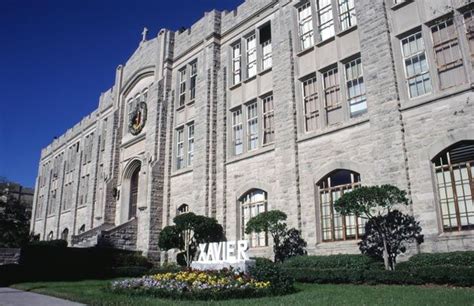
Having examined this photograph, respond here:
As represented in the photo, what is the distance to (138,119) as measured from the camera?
99.5 ft

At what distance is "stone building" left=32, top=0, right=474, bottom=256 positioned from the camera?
1396cm

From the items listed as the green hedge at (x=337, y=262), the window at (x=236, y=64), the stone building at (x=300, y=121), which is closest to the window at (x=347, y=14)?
the stone building at (x=300, y=121)

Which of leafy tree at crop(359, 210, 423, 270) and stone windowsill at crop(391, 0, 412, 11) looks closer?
leafy tree at crop(359, 210, 423, 270)

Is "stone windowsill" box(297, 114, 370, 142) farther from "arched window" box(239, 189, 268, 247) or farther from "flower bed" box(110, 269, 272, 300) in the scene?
"flower bed" box(110, 269, 272, 300)

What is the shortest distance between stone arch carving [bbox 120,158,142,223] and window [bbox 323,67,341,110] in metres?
16.2

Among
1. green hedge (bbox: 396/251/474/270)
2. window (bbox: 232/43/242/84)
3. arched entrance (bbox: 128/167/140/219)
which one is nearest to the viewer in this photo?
green hedge (bbox: 396/251/474/270)

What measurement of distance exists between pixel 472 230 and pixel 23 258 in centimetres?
2096

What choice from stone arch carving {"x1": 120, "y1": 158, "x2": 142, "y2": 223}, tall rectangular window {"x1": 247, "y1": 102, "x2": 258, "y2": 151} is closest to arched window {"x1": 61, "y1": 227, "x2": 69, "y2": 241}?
stone arch carving {"x1": 120, "y1": 158, "x2": 142, "y2": 223}

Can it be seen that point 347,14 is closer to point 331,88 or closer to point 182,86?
point 331,88

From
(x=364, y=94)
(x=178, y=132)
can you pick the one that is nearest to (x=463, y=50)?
(x=364, y=94)

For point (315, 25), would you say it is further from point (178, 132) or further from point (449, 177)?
point (178, 132)

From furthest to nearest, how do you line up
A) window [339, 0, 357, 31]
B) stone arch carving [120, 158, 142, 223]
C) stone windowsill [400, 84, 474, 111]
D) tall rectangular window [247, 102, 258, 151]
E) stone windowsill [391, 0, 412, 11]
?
stone arch carving [120, 158, 142, 223] < tall rectangular window [247, 102, 258, 151] < window [339, 0, 357, 31] < stone windowsill [391, 0, 412, 11] < stone windowsill [400, 84, 474, 111]

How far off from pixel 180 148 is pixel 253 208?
25.3 feet

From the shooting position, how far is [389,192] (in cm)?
1334
